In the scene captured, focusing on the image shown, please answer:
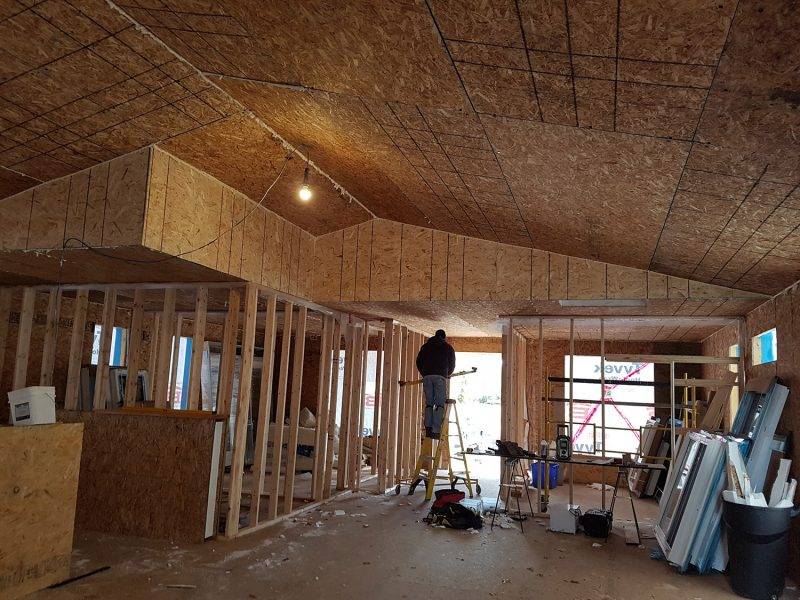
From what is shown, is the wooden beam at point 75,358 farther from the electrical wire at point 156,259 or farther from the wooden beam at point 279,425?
the wooden beam at point 279,425

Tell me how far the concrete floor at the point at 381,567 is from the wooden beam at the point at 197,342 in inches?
56.2

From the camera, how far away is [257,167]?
5184mm

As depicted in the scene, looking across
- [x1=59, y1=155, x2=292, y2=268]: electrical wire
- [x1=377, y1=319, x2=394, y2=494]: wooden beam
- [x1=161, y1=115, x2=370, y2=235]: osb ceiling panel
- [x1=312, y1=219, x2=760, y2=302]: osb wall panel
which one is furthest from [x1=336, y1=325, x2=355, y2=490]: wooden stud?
[x1=59, y1=155, x2=292, y2=268]: electrical wire

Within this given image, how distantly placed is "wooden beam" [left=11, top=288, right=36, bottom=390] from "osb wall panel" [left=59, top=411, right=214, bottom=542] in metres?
1.08

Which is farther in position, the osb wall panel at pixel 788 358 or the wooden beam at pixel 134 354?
the wooden beam at pixel 134 354

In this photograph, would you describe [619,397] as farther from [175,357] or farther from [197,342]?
[197,342]

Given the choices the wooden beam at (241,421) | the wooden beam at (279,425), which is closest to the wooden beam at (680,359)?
the wooden beam at (279,425)

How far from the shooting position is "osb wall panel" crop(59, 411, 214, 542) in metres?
5.43

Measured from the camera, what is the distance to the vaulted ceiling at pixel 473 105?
2283 millimetres

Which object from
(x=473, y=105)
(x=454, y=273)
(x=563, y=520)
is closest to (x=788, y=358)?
(x=563, y=520)

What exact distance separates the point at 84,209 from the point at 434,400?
14.7ft

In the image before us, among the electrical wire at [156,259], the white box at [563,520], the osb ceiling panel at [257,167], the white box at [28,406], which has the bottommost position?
the white box at [563,520]

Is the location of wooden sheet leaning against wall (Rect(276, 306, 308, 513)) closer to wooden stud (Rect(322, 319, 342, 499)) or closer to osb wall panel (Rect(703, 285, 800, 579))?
wooden stud (Rect(322, 319, 342, 499))

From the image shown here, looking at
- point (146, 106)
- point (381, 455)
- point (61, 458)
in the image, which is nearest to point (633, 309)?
point (381, 455)
